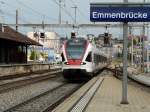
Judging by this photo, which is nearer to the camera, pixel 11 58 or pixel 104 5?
pixel 104 5

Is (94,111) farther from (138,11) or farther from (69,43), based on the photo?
(69,43)

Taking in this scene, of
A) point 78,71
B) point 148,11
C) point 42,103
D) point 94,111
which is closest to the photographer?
point 94,111

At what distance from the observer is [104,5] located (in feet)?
54.9

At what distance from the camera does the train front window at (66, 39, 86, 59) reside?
116 ft

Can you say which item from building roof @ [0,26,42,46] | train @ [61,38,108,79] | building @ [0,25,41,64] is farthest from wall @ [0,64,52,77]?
train @ [61,38,108,79]

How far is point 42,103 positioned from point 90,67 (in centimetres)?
1651

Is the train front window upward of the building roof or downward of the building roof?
downward

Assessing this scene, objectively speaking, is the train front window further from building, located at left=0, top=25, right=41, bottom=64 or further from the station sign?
the station sign

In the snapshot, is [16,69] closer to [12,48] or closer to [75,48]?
[12,48]

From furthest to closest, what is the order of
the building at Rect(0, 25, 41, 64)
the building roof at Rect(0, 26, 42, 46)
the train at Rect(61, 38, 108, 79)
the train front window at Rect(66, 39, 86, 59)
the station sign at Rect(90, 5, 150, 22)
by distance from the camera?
1. the building at Rect(0, 25, 41, 64)
2. the building roof at Rect(0, 26, 42, 46)
3. the train front window at Rect(66, 39, 86, 59)
4. the train at Rect(61, 38, 108, 79)
5. the station sign at Rect(90, 5, 150, 22)

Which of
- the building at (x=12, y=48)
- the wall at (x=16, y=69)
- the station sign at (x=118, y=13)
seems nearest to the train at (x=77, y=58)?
the wall at (x=16, y=69)

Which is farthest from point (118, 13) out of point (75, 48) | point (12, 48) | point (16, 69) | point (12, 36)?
point (12, 48)

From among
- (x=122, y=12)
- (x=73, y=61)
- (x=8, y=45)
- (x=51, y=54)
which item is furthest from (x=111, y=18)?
(x=51, y=54)

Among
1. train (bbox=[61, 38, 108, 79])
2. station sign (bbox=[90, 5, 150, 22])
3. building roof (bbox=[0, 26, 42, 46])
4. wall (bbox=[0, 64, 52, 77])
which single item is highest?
building roof (bbox=[0, 26, 42, 46])
